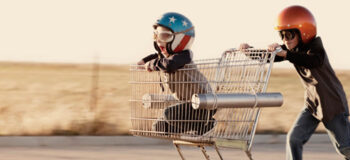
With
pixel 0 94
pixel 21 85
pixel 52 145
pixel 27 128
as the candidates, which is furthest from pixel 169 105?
pixel 21 85

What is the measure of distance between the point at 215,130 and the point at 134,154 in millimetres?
3890

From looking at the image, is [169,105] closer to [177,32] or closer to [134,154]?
[177,32]

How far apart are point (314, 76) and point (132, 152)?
4.01 metres

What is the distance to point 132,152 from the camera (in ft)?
32.4

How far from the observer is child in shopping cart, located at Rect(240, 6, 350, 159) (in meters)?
6.29

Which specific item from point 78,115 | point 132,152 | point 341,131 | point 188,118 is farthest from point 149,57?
point 78,115

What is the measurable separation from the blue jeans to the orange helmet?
70 centimetres

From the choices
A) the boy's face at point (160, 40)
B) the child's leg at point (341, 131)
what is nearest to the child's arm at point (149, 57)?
the boy's face at point (160, 40)

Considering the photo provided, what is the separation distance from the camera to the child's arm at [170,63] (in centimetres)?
589

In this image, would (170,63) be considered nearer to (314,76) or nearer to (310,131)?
(314,76)

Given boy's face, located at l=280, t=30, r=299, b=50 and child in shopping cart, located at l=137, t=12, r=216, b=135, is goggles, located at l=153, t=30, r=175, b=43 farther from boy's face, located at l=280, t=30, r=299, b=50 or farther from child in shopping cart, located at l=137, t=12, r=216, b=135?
boy's face, located at l=280, t=30, r=299, b=50

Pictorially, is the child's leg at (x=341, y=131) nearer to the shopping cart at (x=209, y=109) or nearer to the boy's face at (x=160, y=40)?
the shopping cart at (x=209, y=109)

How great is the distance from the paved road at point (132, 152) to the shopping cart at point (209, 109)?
3.25m

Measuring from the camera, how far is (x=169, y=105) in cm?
619
